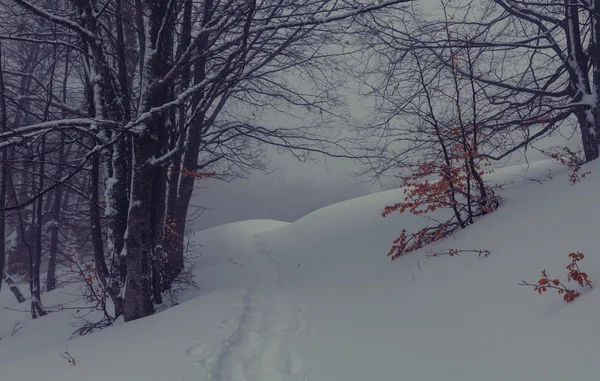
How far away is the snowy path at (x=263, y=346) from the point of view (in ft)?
11.6

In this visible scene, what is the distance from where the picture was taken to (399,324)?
426cm

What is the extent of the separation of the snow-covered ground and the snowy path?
17 millimetres

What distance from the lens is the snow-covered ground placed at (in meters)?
3.12

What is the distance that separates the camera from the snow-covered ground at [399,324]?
3.12 meters

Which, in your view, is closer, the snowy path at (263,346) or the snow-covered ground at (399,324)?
the snow-covered ground at (399,324)

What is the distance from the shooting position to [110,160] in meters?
6.20

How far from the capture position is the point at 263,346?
14.0 ft

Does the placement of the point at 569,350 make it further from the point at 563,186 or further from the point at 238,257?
the point at 238,257

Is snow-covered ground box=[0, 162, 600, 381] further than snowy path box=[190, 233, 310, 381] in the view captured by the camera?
No

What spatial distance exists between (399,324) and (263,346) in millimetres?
1487

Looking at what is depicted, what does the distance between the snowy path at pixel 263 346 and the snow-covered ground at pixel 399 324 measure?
0.06 feet

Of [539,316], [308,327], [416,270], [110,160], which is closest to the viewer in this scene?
[539,316]

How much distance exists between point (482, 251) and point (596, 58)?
5.06 meters

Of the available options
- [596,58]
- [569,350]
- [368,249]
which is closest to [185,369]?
[569,350]
